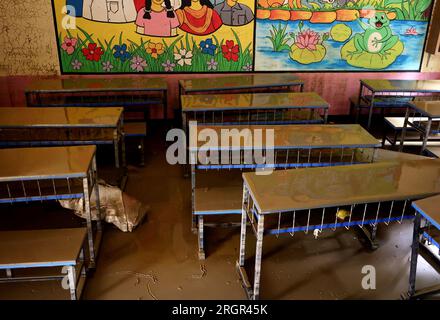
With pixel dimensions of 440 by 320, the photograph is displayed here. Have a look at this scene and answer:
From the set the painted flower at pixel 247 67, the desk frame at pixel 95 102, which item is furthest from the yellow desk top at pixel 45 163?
the painted flower at pixel 247 67

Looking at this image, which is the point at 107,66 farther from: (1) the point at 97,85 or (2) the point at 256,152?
(2) the point at 256,152

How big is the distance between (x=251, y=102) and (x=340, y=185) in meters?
1.97

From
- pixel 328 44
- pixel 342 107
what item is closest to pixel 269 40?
pixel 328 44

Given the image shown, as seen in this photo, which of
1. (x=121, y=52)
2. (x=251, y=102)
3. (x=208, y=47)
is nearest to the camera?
(x=251, y=102)

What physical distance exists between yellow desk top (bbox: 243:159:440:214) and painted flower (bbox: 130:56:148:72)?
134 inches

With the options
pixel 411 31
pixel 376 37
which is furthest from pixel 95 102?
pixel 411 31

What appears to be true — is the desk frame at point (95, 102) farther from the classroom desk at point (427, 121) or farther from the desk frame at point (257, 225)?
the classroom desk at point (427, 121)

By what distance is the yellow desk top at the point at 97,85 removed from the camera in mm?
4805

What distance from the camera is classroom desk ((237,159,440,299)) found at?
254 cm

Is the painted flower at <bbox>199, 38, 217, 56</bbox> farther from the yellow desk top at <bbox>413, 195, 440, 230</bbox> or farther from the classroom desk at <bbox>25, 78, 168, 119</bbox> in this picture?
the yellow desk top at <bbox>413, 195, 440, 230</bbox>

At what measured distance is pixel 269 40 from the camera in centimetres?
579

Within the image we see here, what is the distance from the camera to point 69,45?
552 centimetres

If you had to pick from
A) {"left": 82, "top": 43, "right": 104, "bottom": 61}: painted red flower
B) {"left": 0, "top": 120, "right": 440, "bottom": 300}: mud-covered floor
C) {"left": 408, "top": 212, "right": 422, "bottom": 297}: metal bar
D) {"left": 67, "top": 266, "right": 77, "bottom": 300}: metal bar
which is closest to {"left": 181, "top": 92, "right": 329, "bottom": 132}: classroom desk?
{"left": 0, "top": 120, "right": 440, "bottom": 300}: mud-covered floor
